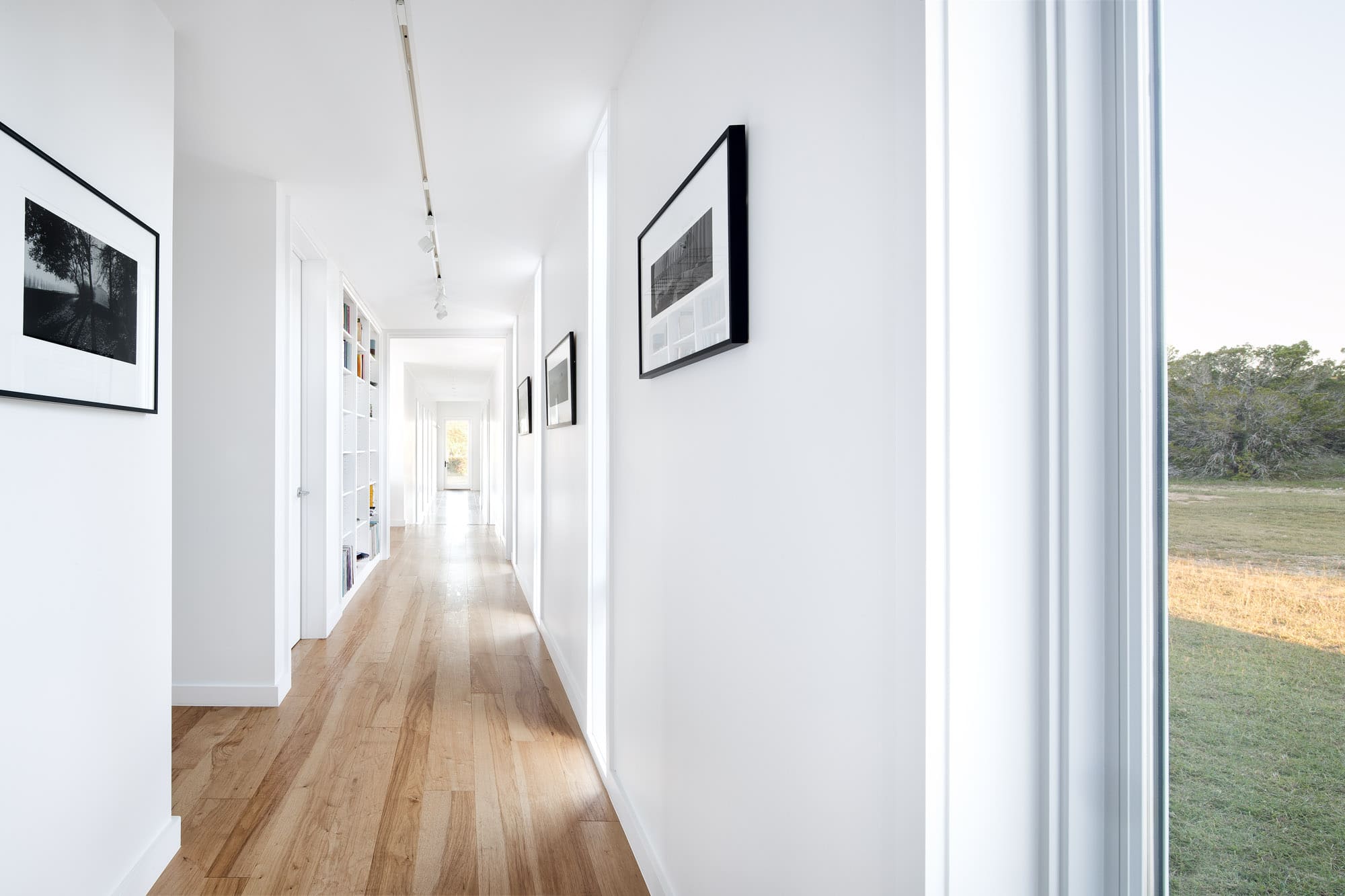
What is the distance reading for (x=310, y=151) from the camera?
310 cm

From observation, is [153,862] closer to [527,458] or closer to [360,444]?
[527,458]

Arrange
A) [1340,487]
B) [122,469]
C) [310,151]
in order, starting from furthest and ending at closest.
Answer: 1. [310,151]
2. [122,469]
3. [1340,487]

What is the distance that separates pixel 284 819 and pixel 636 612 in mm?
1375

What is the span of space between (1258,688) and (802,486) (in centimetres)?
60

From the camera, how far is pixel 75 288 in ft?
5.33

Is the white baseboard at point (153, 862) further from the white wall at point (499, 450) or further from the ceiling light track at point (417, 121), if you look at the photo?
the white wall at point (499, 450)

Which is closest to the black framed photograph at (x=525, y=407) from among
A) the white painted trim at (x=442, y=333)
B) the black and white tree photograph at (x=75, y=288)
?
the white painted trim at (x=442, y=333)

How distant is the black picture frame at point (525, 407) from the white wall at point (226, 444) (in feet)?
6.49

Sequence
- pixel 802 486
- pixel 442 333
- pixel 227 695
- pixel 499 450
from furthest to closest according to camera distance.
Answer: pixel 499 450
pixel 442 333
pixel 227 695
pixel 802 486

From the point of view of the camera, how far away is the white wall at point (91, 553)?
1.49 metres

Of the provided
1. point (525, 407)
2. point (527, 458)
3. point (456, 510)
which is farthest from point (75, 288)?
point (456, 510)

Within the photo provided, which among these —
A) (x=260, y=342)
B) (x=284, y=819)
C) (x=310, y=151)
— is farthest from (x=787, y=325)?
(x=260, y=342)

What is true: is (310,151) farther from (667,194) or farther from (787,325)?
(787,325)

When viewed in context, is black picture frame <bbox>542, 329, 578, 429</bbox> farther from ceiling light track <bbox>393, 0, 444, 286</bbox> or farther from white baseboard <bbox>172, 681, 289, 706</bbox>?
white baseboard <bbox>172, 681, 289, 706</bbox>
